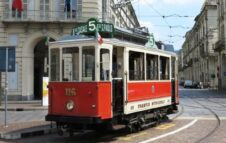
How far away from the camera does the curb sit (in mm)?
15404

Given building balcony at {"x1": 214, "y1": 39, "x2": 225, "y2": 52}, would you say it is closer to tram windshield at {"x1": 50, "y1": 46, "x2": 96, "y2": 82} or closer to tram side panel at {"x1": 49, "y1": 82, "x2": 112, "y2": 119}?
tram windshield at {"x1": 50, "y1": 46, "x2": 96, "y2": 82}

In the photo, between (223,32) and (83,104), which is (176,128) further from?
(223,32)

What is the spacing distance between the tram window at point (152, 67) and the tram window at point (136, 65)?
0.57m

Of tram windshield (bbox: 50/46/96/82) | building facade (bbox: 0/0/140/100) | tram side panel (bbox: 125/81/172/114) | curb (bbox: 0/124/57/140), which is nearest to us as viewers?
tram windshield (bbox: 50/46/96/82)

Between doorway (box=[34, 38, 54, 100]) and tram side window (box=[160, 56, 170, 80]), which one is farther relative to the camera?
doorway (box=[34, 38, 54, 100])

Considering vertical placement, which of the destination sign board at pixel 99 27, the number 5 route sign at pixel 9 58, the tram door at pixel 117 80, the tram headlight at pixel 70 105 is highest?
the destination sign board at pixel 99 27

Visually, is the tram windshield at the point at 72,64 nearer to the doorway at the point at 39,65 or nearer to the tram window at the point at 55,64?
the tram window at the point at 55,64

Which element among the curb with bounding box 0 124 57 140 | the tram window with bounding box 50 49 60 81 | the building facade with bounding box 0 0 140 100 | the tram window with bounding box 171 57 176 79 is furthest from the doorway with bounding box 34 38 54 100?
the tram window with bounding box 50 49 60 81

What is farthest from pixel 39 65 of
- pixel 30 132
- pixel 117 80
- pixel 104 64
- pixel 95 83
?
pixel 95 83

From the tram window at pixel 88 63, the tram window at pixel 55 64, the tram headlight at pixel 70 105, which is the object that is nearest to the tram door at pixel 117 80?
the tram window at pixel 88 63

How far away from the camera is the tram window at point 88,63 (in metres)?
14.1

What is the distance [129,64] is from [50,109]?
2.84 metres

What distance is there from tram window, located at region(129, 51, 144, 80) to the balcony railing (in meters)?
22.0

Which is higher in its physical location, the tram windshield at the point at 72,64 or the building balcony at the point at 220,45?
the building balcony at the point at 220,45
